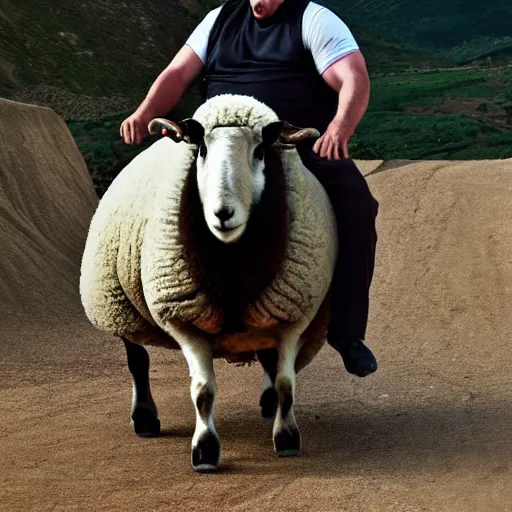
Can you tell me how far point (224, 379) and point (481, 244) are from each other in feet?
16.5

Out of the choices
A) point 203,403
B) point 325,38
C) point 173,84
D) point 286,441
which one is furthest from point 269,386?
point 325,38

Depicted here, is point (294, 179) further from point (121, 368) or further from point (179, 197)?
point (121, 368)

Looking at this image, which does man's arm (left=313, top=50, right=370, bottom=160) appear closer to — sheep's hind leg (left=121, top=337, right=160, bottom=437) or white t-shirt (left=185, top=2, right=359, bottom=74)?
white t-shirt (left=185, top=2, right=359, bottom=74)

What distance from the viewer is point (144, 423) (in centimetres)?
569

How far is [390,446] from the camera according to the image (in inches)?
210

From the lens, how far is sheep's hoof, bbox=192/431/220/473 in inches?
190

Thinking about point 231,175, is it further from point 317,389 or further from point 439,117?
→ point 439,117

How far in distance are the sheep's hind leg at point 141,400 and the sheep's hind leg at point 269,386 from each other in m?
0.67

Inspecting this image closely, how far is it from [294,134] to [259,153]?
0.64 ft

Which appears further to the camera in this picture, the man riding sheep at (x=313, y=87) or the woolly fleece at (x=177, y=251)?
the man riding sheep at (x=313, y=87)

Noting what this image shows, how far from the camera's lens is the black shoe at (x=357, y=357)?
510cm

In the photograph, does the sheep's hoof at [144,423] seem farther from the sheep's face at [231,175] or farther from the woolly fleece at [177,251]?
the sheep's face at [231,175]

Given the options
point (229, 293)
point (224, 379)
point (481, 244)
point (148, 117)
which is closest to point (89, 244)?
point (148, 117)

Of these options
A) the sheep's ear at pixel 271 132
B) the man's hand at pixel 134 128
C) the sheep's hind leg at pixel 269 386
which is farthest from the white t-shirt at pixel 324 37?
the sheep's hind leg at pixel 269 386
